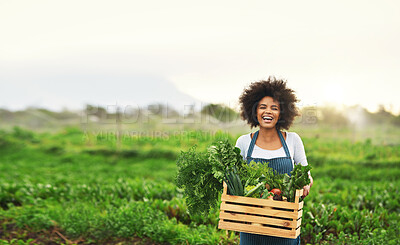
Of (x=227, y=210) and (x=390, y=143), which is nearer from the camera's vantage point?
(x=227, y=210)

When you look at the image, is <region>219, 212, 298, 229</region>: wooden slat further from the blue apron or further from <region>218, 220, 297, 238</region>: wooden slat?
the blue apron

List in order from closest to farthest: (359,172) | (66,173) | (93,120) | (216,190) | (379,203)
→ (216,190) → (379,203) → (359,172) → (66,173) → (93,120)

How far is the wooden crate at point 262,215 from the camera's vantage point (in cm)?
278

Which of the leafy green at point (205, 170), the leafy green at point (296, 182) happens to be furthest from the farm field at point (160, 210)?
the leafy green at point (296, 182)

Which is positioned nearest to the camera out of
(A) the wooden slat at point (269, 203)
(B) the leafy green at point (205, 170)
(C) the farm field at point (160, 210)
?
(A) the wooden slat at point (269, 203)

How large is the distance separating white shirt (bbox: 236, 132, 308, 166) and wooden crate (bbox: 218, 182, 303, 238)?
1.99ft

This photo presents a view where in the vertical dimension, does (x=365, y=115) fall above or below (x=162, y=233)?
above

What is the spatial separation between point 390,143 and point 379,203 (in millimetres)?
8148

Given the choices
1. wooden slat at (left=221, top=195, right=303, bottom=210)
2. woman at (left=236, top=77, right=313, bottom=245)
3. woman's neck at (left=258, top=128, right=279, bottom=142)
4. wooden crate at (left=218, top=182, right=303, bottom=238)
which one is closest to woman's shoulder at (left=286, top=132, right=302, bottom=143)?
woman at (left=236, top=77, right=313, bottom=245)

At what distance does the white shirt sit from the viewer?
341 cm

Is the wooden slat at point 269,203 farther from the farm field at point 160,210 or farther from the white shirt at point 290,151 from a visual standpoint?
the farm field at point 160,210

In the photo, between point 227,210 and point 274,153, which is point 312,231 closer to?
point 274,153

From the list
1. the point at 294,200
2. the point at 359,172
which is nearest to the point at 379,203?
the point at 294,200

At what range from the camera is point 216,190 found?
3170mm
